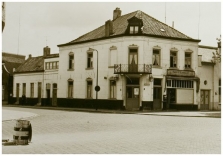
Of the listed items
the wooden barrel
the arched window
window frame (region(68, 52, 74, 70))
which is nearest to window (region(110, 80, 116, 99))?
the arched window

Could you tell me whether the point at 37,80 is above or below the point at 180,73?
below

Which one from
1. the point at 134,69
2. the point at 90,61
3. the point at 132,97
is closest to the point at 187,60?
the point at 134,69

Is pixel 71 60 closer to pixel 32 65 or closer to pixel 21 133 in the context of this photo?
pixel 32 65

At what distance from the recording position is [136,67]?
1324 inches

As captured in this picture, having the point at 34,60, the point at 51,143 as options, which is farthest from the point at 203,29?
the point at 34,60

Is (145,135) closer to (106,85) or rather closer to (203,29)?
(203,29)

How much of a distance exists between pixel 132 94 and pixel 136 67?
252cm

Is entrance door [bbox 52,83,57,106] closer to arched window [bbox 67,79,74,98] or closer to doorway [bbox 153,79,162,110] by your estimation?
arched window [bbox 67,79,74,98]

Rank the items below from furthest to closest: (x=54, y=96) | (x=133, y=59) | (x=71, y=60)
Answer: (x=54, y=96)
(x=71, y=60)
(x=133, y=59)

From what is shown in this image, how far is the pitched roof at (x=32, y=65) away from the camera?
46716 millimetres

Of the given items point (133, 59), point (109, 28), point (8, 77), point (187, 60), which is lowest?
point (8, 77)

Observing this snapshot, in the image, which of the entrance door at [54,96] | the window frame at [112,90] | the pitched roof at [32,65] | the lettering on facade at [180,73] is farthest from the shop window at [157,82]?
the pitched roof at [32,65]

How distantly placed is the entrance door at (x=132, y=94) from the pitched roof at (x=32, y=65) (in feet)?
50.8

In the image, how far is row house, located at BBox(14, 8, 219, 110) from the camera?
33812mm
